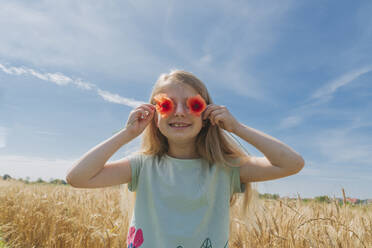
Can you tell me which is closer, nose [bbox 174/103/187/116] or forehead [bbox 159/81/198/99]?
nose [bbox 174/103/187/116]

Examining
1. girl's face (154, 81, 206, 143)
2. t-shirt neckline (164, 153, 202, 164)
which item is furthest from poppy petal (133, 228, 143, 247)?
girl's face (154, 81, 206, 143)

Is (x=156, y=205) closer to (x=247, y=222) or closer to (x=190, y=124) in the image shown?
(x=190, y=124)

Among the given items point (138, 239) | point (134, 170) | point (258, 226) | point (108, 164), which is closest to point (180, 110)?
point (134, 170)

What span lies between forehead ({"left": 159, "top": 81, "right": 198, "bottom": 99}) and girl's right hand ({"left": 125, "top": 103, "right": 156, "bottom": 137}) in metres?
0.22

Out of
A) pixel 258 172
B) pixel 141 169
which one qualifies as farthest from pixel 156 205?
pixel 258 172

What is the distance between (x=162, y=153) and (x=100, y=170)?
2.00ft

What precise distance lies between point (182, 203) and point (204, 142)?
657 millimetres

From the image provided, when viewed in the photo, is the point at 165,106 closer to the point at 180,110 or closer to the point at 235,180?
the point at 180,110

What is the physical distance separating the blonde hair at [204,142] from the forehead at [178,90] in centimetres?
4

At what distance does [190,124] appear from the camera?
7.75 feet

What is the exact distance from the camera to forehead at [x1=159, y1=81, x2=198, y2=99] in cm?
242

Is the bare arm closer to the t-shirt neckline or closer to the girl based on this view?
the girl

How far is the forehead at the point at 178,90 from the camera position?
242cm

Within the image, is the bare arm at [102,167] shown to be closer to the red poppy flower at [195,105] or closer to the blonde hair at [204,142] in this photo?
the blonde hair at [204,142]
